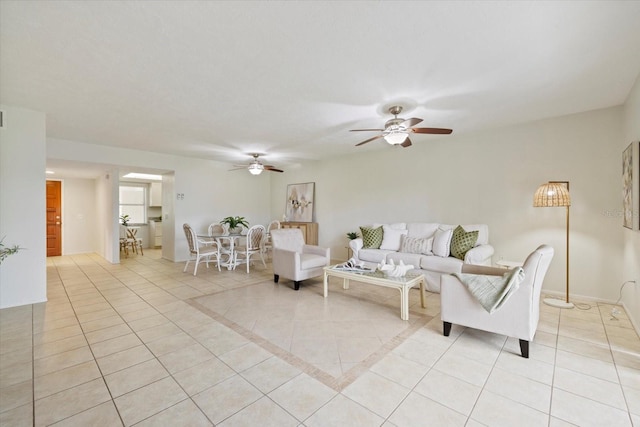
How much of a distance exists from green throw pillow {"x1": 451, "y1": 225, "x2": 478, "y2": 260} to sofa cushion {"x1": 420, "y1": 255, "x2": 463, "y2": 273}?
0.13 meters

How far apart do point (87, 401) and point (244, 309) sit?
5.63 ft

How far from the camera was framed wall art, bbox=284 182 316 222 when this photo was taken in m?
7.34

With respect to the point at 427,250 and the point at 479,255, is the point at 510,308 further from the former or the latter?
the point at 427,250

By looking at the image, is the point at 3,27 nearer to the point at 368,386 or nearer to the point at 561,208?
the point at 368,386

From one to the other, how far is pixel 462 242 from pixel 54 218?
33.3ft

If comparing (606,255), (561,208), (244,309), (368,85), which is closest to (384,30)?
(368,85)

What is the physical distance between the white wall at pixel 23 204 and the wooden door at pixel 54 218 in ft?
17.0

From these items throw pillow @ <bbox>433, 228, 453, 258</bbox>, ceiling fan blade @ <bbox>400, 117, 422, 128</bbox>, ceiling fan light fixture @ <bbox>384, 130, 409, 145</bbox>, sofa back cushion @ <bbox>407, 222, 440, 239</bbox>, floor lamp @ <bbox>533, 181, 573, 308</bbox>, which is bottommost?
throw pillow @ <bbox>433, 228, 453, 258</bbox>

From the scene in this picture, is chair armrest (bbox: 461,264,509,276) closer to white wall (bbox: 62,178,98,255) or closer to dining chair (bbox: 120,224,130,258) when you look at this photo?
dining chair (bbox: 120,224,130,258)

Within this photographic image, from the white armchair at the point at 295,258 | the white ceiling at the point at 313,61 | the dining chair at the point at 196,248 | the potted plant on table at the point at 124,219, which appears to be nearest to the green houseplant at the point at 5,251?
the white ceiling at the point at 313,61

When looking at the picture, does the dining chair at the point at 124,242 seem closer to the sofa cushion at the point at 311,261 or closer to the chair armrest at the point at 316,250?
the chair armrest at the point at 316,250

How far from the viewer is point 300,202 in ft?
24.9

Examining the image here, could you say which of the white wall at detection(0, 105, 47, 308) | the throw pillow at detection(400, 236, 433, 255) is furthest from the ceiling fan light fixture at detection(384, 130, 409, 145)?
the white wall at detection(0, 105, 47, 308)

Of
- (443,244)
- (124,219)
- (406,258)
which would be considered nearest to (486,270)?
(443,244)
